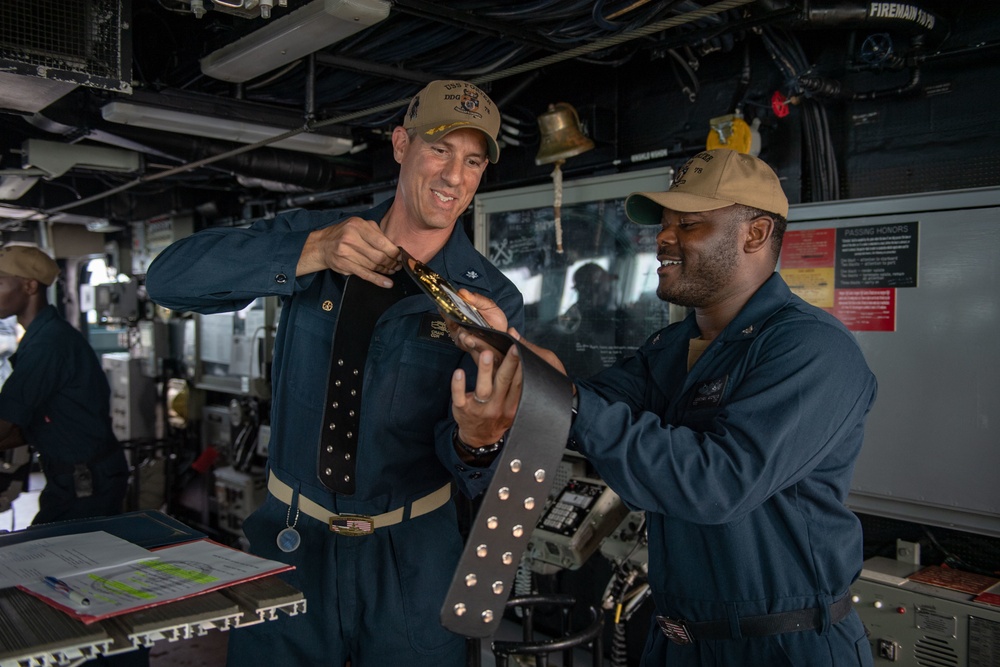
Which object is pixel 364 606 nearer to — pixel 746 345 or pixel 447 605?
pixel 447 605

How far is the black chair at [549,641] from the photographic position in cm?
258

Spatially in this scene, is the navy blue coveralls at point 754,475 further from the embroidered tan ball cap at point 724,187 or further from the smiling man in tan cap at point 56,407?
the smiling man in tan cap at point 56,407

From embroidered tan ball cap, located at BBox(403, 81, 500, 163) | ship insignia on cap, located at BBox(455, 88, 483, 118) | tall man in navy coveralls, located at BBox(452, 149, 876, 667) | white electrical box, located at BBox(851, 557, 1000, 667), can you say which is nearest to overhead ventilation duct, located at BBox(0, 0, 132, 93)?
embroidered tan ball cap, located at BBox(403, 81, 500, 163)

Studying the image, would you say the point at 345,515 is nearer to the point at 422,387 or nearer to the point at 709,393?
the point at 422,387

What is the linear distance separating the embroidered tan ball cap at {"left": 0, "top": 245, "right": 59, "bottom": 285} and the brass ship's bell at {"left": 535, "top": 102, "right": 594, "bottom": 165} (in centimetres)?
295

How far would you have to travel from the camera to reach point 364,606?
6.32 ft

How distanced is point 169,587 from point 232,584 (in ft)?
0.33

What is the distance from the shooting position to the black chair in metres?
2.58

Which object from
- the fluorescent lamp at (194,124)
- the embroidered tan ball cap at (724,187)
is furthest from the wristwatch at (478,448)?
the fluorescent lamp at (194,124)

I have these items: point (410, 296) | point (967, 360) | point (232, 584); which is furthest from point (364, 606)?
point (967, 360)

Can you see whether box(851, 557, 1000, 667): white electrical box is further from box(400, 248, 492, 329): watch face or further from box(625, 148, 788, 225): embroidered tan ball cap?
box(400, 248, 492, 329): watch face

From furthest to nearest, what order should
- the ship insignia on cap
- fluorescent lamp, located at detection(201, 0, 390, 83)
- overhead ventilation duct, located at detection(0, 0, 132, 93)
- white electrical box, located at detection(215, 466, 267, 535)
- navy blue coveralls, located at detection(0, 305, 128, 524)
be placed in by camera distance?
1. white electrical box, located at detection(215, 466, 267, 535)
2. navy blue coveralls, located at detection(0, 305, 128, 524)
3. fluorescent lamp, located at detection(201, 0, 390, 83)
4. overhead ventilation duct, located at detection(0, 0, 132, 93)
5. the ship insignia on cap

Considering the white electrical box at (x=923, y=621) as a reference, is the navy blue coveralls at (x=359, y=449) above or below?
above

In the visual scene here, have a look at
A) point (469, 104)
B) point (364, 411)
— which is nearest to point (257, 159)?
point (469, 104)
